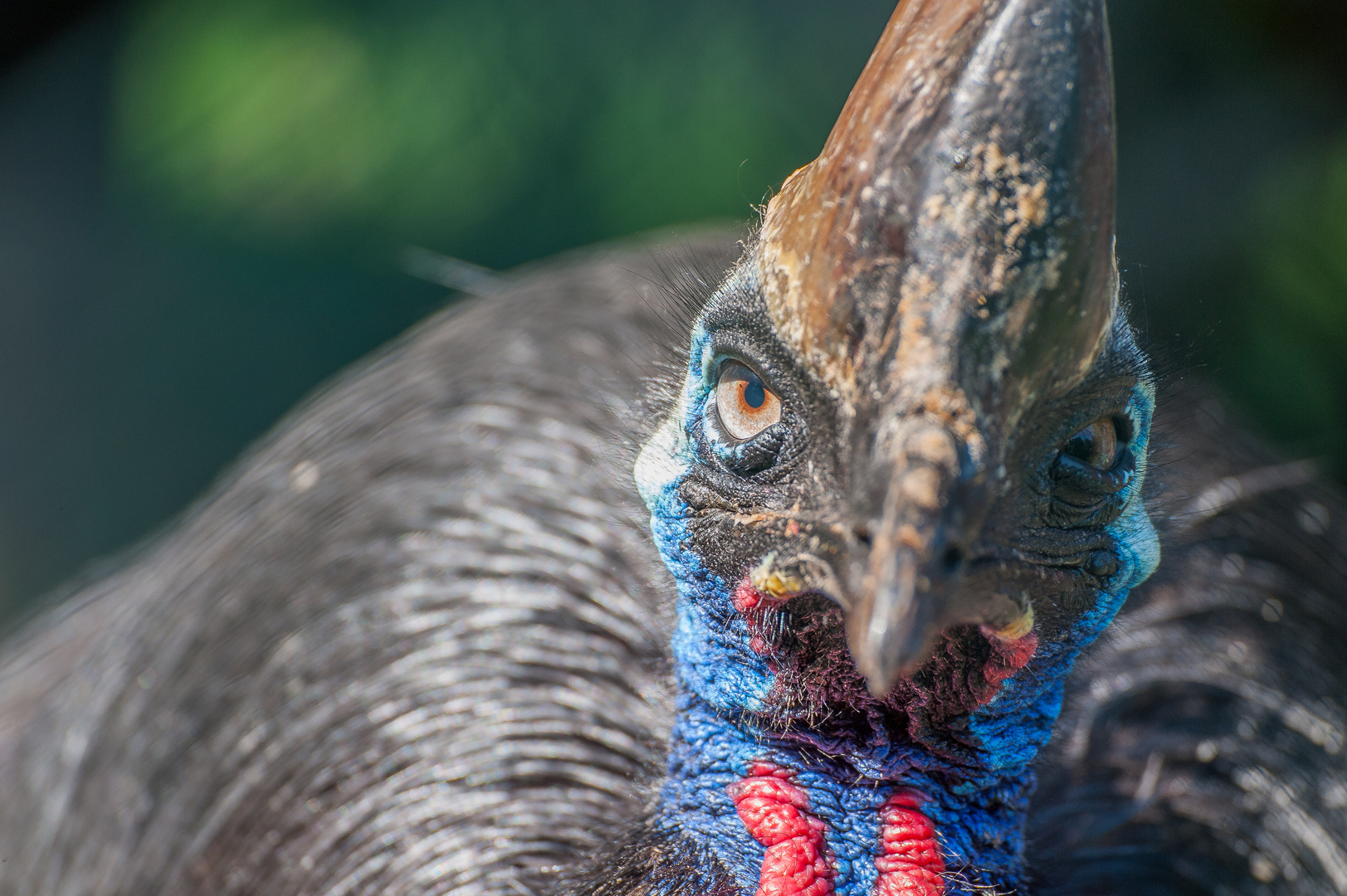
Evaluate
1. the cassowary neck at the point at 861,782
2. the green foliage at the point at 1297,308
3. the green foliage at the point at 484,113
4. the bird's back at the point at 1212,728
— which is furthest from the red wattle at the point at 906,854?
the green foliage at the point at 484,113

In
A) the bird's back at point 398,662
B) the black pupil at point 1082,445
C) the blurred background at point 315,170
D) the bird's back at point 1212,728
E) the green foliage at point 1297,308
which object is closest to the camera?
the black pupil at point 1082,445

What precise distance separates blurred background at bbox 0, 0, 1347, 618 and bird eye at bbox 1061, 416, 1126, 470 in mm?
2761

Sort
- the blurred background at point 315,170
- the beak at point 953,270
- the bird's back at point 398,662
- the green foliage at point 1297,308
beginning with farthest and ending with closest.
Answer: the blurred background at point 315,170 < the green foliage at point 1297,308 < the bird's back at point 398,662 < the beak at point 953,270

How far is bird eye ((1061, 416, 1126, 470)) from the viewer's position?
3.63ft

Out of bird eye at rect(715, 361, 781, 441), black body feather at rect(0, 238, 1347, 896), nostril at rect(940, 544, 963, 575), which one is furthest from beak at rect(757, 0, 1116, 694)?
black body feather at rect(0, 238, 1347, 896)

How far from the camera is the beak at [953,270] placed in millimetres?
937

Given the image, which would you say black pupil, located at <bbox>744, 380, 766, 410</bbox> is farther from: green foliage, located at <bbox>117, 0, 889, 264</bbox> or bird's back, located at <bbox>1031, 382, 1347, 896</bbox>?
green foliage, located at <bbox>117, 0, 889, 264</bbox>

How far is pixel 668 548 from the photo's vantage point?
4.08 ft

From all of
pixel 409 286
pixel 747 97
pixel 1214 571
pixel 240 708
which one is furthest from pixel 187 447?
pixel 1214 571

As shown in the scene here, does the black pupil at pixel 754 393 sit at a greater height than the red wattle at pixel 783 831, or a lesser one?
greater

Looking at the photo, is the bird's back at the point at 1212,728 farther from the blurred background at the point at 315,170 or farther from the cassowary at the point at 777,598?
the blurred background at the point at 315,170

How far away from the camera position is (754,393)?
1.12 metres

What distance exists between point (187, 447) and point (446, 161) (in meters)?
1.23

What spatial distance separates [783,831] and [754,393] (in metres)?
0.41
